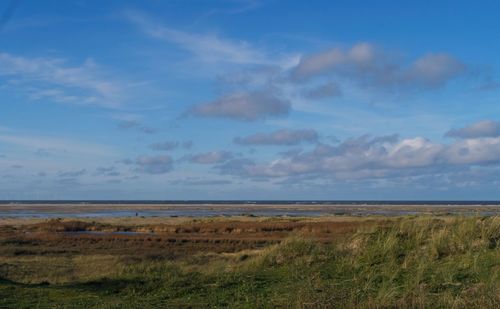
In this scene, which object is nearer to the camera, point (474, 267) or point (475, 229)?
point (474, 267)

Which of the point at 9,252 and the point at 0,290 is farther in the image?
the point at 9,252

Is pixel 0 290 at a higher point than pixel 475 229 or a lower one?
lower

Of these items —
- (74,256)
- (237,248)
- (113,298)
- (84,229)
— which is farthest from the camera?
(84,229)

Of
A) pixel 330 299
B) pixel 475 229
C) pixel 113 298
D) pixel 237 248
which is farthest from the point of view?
pixel 237 248

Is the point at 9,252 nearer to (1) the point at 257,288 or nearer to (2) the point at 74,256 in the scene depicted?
(2) the point at 74,256

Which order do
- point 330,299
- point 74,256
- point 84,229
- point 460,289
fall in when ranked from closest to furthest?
point 330,299 < point 460,289 < point 74,256 < point 84,229

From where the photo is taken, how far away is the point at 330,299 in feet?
30.4

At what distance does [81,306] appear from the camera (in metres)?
11.6

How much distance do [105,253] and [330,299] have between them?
26.0m

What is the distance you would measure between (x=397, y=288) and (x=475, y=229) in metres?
6.84

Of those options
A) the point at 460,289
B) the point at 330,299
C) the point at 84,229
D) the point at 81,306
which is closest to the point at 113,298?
the point at 81,306

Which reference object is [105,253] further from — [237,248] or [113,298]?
[113,298]

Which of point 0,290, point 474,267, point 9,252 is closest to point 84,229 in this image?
point 9,252

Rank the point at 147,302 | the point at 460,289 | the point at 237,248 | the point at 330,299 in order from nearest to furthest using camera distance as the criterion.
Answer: the point at 330,299
the point at 460,289
the point at 147,302
the point at 237,248
